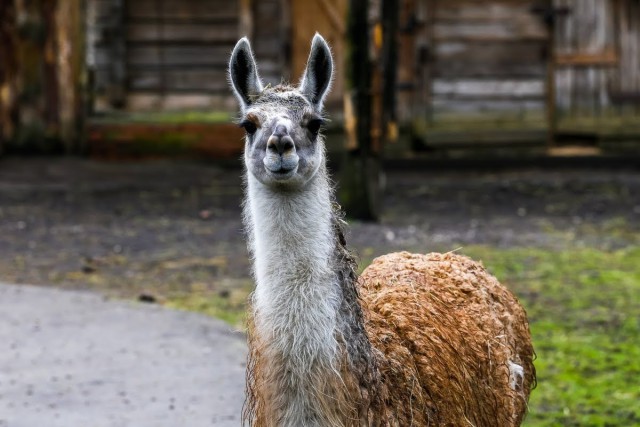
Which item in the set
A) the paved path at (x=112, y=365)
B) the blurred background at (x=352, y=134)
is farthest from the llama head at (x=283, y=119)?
the blurred background at (x=352, y=134)

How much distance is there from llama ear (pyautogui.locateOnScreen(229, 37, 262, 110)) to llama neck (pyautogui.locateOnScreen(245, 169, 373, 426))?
0.33 metres

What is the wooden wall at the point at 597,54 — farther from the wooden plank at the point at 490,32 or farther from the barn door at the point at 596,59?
the wooden plank at the point at 490,32

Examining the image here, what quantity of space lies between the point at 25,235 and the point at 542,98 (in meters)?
8.29

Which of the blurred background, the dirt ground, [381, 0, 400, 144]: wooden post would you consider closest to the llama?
the dirt ground

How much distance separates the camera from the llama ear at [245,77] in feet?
14.2

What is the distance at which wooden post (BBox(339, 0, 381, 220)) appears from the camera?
1285cm

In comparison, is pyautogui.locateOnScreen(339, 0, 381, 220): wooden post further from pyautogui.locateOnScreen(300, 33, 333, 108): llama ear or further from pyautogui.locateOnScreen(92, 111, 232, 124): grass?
pyautogui.locateOnScreen(300, 33, 333, 108): llama ear

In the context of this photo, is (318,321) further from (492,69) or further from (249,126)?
(492,69)

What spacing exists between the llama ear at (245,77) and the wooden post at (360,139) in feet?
28.0

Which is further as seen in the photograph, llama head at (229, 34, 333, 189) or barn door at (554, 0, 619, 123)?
barn door at (554, 0, 619, 123)

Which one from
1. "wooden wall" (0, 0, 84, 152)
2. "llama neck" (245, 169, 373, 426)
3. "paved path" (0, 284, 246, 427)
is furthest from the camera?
"wooden wall" (0, 0, 84, 152)

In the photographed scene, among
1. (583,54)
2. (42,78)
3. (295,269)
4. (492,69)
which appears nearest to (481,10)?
(492,69)

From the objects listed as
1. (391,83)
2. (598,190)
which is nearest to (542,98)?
(598,190)

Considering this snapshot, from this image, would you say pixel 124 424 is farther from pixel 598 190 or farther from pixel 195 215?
pixel 598 190
